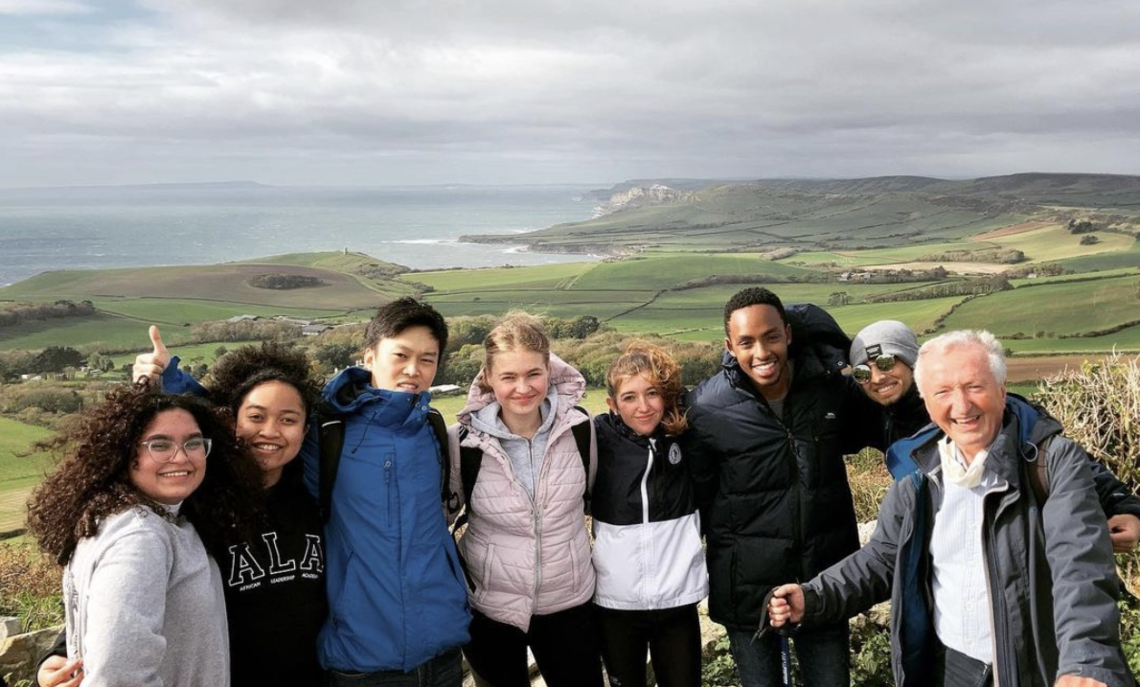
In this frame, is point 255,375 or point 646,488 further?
point 646,488

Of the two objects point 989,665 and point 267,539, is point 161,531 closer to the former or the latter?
point 267,539

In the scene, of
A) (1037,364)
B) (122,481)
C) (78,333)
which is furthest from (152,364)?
(78,333)

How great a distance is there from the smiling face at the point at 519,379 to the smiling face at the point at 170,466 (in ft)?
3.81

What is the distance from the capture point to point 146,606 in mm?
1909

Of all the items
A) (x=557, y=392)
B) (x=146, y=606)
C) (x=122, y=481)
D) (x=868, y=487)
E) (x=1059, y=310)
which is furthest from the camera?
(x=1059, y=310)

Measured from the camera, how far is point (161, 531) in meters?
2.05

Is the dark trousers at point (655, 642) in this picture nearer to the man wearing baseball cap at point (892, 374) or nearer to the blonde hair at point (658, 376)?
the blonde hair at point (658, 376)

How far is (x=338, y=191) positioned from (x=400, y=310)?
140 m

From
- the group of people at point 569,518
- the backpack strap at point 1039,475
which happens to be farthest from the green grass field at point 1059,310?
the backpack strap at point 1039,475

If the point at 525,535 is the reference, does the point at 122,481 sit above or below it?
above

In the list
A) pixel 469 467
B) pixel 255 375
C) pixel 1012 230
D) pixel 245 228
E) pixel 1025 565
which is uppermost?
pixel 245 228

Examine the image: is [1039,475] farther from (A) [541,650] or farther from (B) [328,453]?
(B) [328,453]

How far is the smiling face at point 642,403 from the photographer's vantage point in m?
3.08

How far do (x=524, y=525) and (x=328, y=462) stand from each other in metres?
0.82
